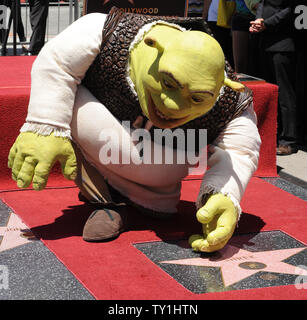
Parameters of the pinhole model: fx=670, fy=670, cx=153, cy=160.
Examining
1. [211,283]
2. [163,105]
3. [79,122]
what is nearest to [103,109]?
[79,122]

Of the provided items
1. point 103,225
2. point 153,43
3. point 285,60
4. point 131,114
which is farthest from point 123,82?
point 285,60

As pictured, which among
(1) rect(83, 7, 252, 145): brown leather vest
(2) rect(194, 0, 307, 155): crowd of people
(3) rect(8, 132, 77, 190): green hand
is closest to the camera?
(3) rect(8, 132, 77, 190): green hand

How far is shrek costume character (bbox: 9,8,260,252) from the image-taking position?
2.11 metres

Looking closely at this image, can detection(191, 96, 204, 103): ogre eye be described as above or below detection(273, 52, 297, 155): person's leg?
above

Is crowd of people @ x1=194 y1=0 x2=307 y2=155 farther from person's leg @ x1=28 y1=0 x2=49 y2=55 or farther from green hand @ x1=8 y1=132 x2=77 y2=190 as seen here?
person's leg @ x1=28 y1=0 x2=49 y2=55

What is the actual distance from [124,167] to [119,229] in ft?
0.75

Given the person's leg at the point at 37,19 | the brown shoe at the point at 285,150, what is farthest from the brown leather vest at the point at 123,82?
the person's leg at the point at 37,19

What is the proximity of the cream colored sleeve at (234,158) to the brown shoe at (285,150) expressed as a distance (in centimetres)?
142

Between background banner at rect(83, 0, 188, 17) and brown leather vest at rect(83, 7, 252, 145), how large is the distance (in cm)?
116

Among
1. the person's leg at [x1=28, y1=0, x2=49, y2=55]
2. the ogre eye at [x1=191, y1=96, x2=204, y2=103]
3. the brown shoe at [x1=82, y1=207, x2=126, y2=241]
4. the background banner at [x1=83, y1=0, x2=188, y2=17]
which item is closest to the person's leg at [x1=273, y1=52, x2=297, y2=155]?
the background banner at [x1=83, y1=0, x2=188, y2=17]

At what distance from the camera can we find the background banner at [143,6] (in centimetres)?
353

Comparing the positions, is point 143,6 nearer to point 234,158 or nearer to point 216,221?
point 234,158

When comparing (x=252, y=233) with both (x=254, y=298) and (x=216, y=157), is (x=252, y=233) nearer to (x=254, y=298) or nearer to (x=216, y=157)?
(x=216, y=157)
